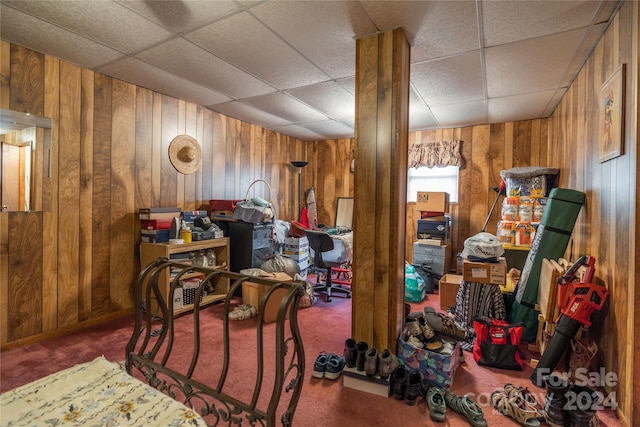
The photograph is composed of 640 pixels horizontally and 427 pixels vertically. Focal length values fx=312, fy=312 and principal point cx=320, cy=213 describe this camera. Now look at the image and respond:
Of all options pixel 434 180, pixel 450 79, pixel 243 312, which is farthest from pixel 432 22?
pixel 434 180

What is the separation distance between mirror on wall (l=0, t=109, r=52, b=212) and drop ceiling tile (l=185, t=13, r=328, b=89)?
1501 mm

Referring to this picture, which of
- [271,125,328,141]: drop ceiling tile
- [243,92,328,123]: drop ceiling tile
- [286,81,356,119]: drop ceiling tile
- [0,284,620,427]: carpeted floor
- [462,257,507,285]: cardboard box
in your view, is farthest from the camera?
[271,125,328,141]: drop ceiling tile

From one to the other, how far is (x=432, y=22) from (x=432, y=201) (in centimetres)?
282

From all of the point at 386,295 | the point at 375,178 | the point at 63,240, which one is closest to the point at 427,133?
the point at 375,178

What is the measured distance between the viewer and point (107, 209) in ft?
9.98

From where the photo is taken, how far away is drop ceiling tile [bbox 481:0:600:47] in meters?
1.87

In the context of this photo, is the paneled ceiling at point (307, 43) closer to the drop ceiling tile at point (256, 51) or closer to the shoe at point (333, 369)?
the drop ceiling tile at point (256, 51)

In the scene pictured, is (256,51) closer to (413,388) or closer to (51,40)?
(51,40)

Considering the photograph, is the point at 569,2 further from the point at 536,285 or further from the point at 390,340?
the point at 390,340

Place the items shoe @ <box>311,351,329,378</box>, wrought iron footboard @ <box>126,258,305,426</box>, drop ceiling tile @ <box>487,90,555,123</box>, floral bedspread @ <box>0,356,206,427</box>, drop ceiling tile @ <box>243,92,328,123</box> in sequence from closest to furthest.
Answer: floral bedspread @ <box>0,356,206,427</box> → wrought iron footboard @ <box>126,258,305,426</box> → shoe @ <box>311,351,329,378</box> → drop ceiling tile @ <box>487,90,555,123</box> → drop ceiling tile @ <box>243,92,328,123</box>

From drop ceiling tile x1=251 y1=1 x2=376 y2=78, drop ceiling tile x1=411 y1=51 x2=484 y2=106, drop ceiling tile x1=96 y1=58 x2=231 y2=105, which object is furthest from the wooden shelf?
drop ceiling tile x1=411 y1=51 x2=484 y2=106

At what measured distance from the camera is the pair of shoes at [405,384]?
1881mm

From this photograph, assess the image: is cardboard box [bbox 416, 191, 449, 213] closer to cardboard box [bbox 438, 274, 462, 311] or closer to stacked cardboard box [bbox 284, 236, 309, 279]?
cardboard box [bbox 438, 274, 462, 311]

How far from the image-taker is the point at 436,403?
181 cm
